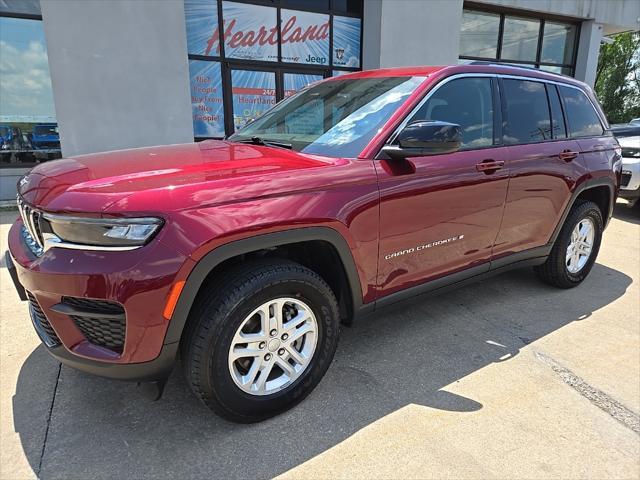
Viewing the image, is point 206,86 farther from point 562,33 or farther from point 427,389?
point 562,33

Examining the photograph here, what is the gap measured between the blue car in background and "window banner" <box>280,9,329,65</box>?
471 centimetres

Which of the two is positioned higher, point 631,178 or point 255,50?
point 255,50

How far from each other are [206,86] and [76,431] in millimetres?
7875

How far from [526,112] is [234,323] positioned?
2.75m

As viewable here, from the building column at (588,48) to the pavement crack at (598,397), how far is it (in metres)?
13.4

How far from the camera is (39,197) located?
210 centimetres

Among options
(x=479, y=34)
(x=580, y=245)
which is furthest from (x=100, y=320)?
(x=479, y=34)

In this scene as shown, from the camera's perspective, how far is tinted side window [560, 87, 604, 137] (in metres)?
3.87

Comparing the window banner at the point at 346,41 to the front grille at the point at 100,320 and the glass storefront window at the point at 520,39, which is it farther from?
the front grille at the point at 100,320

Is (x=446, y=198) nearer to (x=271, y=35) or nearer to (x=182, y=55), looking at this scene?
(x=182, y=55)

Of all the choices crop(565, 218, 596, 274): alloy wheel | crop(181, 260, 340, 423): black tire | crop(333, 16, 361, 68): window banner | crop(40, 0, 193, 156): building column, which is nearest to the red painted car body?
crop(181, 260, 340, 423): black tire

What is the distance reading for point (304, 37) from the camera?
9797 mm

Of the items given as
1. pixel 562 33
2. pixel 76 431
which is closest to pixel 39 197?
pixel 76 431

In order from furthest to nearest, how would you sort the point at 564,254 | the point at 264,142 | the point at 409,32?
the point at 409,32, the point at 564,254, the point at 264,142
